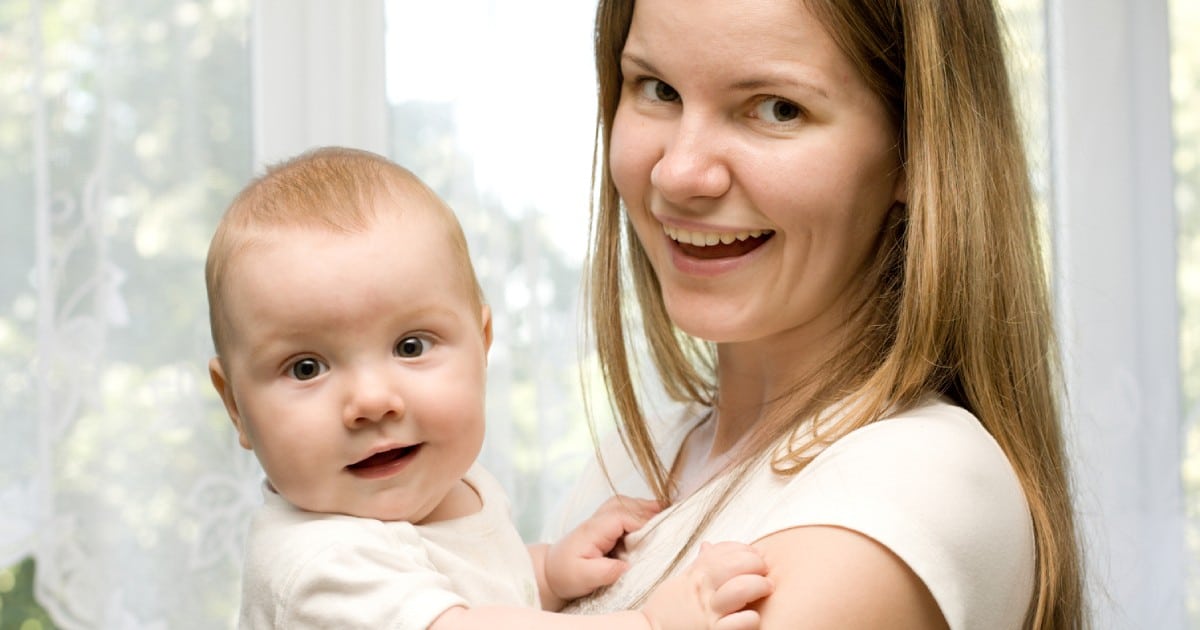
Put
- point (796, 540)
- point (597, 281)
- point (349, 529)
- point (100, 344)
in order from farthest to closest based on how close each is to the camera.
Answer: point (100, 344) → point (597, 281) → point (349, 529) → point (796, 540)

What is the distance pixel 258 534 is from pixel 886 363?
0.64 meters

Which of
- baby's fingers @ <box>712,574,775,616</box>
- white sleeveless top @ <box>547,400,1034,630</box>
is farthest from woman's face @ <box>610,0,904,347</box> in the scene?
baby's fingers @ <box>712,574,775,616</box>

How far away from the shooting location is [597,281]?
1.70 metres

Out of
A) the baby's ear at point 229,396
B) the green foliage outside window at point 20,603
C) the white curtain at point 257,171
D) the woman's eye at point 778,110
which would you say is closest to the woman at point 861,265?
the woman's eye at point 778,110

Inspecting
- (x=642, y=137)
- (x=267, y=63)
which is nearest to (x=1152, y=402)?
(x=642, y=137)

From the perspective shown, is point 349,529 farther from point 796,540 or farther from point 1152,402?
point 1152,402

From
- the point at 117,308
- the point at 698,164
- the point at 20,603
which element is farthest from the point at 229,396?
the point at 20,603

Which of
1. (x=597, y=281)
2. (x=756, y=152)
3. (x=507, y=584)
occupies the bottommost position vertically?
(x=507, y=584)

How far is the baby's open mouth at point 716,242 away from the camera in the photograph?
140 centimetres

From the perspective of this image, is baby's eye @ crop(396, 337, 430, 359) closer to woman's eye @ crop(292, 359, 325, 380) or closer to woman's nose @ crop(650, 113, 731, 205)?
woman's eye @ crop(292, 359, 325, 380)

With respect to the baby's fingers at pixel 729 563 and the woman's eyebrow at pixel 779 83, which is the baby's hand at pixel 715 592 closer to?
the baby's fingers at pixel 729 563

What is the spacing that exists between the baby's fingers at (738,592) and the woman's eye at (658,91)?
0.57m

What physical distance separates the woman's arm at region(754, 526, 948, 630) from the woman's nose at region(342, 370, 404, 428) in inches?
14.8

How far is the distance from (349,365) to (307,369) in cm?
4
